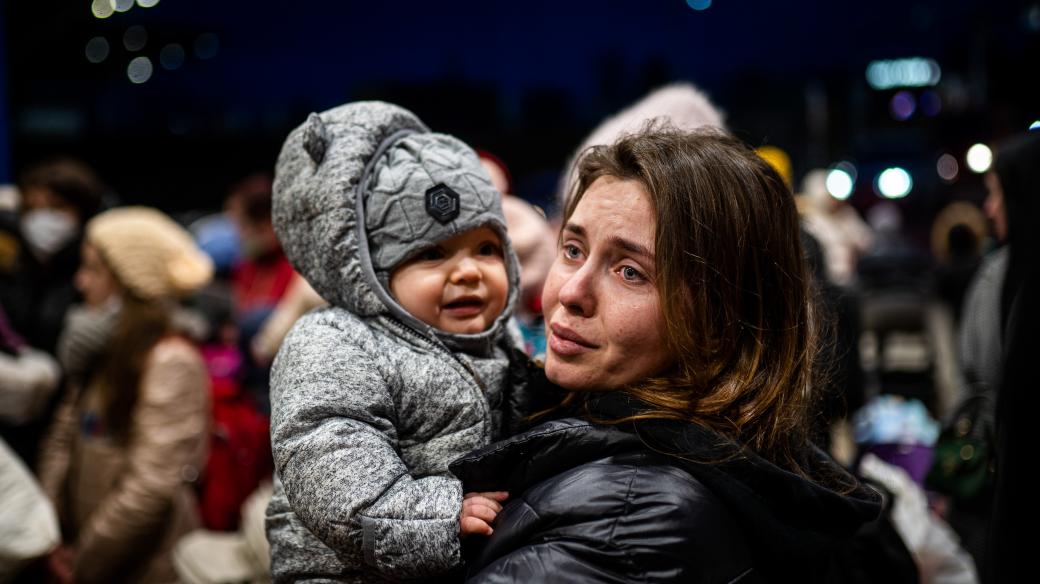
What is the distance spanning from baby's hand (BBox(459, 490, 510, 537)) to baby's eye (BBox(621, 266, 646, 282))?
1.25ft

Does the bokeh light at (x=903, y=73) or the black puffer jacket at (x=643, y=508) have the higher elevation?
the bokeh light at (x=903, y=73)

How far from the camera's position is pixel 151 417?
316 cm

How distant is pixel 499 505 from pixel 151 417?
7.17 feet

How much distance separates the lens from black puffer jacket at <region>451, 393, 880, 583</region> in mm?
1187

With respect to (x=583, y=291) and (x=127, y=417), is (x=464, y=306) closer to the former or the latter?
(x=583, y=291)

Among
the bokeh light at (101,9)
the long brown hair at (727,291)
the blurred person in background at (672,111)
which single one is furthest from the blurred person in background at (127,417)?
the bokeh light at (101,9)

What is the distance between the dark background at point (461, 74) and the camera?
9.23 meters

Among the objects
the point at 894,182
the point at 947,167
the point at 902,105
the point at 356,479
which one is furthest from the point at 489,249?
the point at 894,182

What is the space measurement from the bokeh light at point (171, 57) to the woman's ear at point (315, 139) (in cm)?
855

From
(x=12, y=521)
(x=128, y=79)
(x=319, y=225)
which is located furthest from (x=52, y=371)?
(x=128, y=79)

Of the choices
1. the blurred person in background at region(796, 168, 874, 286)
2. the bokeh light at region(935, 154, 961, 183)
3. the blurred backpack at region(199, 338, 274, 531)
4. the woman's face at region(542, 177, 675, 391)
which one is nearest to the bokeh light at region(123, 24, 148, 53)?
the blurred backpack at region(199, 338, 274, 531)

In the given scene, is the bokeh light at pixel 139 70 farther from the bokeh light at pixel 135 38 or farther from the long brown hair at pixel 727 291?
the long brown hair at pixel 727 291

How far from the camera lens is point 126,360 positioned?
10.5 feet

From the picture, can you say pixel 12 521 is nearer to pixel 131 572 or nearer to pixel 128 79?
pixel 131 572
